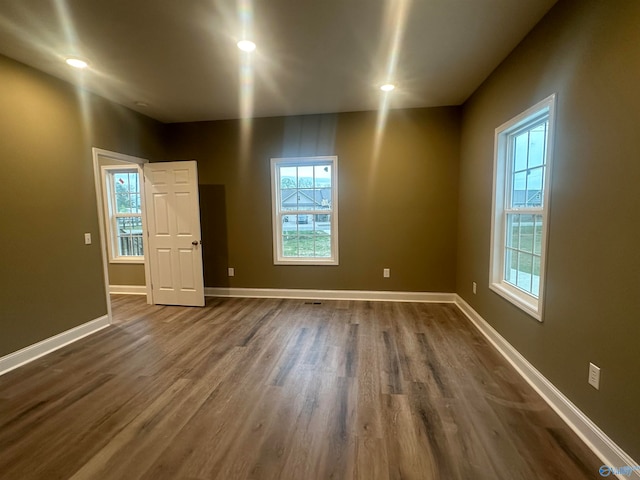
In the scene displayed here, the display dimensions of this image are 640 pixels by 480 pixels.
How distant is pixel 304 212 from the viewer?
4480 mm

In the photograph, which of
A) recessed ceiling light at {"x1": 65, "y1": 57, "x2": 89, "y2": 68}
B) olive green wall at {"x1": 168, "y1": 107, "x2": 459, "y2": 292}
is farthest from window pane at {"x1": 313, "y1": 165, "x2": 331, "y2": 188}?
recessed ceiling light at {"x1": 65, "y1": 57, "x2": 89, "y2": 68}

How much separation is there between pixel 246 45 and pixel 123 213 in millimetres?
3836

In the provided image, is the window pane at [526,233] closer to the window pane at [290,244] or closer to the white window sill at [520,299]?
the white window sill at [520,299]

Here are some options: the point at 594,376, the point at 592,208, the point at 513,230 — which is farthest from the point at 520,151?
the point at 594,376

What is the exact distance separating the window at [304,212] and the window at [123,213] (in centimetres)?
230

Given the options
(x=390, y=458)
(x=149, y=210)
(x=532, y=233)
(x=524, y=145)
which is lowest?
(x=390, y=458)

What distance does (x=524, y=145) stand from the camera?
101 inches

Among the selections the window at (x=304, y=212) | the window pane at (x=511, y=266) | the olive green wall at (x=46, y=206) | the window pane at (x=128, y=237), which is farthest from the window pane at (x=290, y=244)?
the window pane at (x=511, y=266)

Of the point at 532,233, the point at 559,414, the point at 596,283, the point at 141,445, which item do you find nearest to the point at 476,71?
the point at 532,233

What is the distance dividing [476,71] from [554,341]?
2.51 meters

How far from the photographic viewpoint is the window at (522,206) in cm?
217

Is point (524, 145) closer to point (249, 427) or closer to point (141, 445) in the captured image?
point (249, 427)

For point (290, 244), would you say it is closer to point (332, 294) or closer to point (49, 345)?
point (332, 294)

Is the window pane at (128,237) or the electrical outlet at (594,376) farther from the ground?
the window pane at (128,237)
